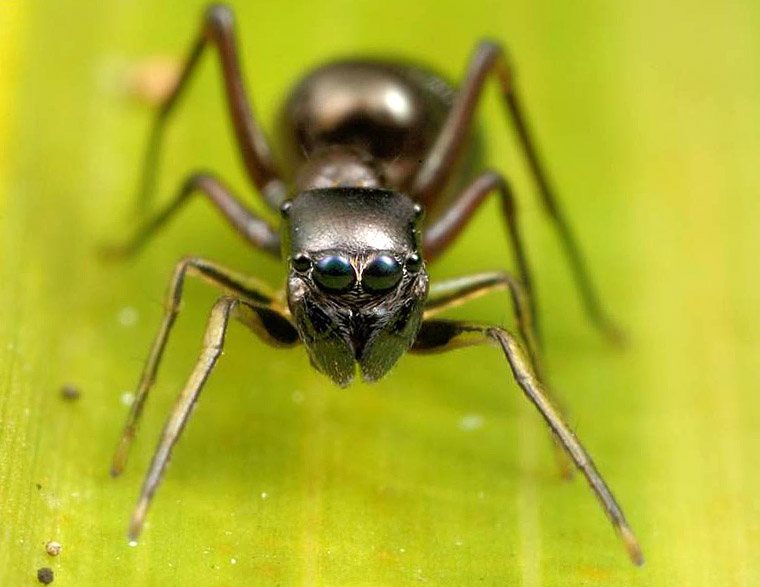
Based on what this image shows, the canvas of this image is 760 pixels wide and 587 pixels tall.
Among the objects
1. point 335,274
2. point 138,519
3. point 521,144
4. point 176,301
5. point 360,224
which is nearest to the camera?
point 138,519

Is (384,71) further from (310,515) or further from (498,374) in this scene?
(310,515)

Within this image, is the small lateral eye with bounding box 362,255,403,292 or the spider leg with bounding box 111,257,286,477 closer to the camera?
the small lateral eye with bounding box 362,255,403,292

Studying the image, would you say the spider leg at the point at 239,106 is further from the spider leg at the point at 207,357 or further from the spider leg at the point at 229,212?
the spider leg at the point at 207,357

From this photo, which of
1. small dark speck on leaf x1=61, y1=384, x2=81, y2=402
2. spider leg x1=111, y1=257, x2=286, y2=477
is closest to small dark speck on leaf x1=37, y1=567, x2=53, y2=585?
spider leg x1=111, y1=257, x2=286, y2=477

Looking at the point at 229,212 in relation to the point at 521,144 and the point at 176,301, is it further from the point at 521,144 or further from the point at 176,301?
the point at 521,144

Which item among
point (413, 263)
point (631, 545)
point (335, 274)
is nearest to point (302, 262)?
point (335, 274)

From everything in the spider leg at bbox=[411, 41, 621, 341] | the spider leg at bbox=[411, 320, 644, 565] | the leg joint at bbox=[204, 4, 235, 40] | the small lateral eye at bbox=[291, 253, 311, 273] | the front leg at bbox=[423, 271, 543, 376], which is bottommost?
the spider leg at bbox=[411, 320, 644, 565]

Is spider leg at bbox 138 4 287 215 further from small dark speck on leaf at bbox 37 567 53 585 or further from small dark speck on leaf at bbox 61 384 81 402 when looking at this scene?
small dark speck on leaf at bbox 37 567 53 585
